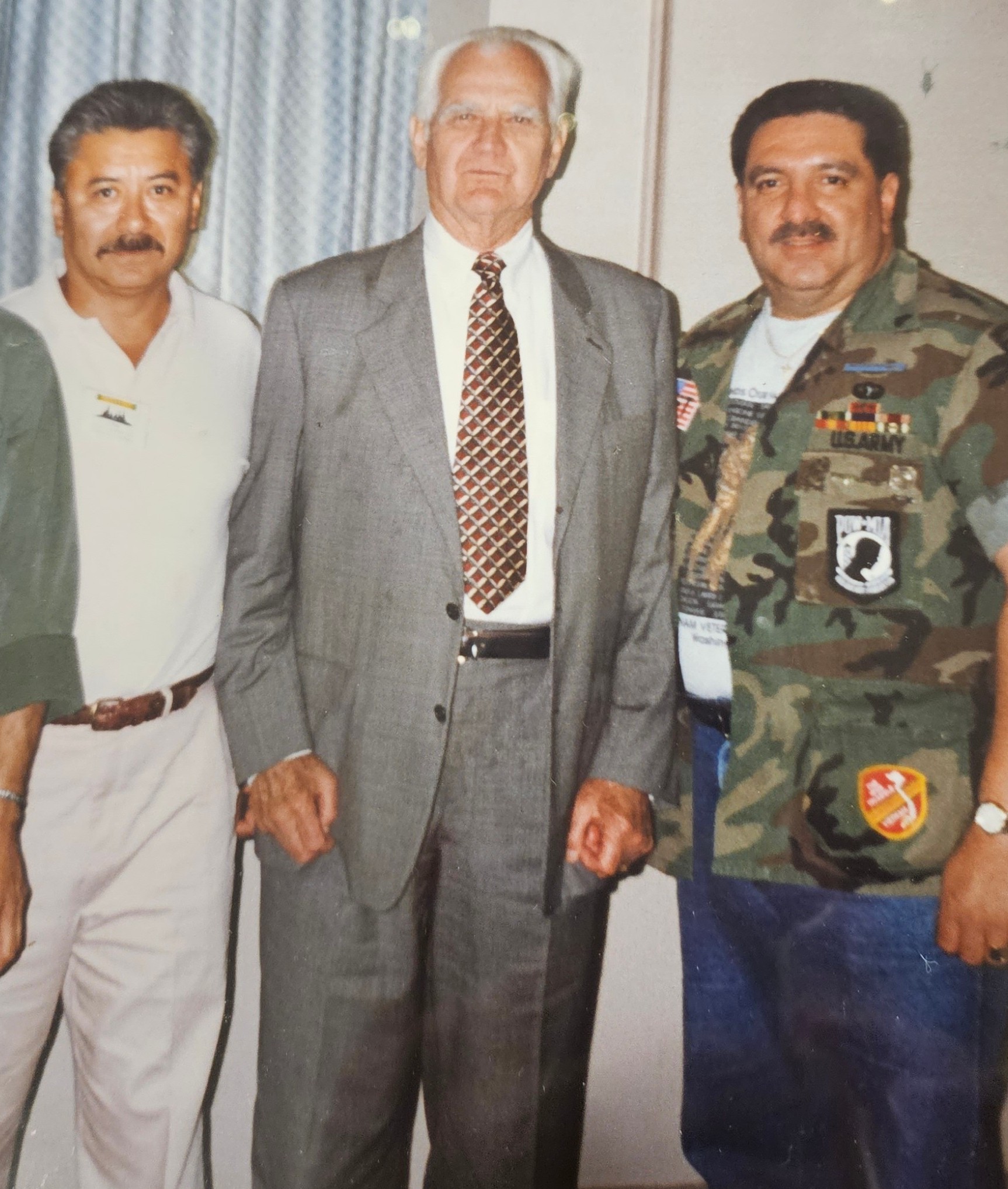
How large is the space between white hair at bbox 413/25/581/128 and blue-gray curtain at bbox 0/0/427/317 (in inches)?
6.7

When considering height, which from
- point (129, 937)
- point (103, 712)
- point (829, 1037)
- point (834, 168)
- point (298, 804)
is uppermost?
point (834, 168)

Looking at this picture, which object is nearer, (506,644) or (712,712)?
(506,644)

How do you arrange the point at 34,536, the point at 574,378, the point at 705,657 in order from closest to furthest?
the point at 34,536
the point at 574,378
the point at 705,657

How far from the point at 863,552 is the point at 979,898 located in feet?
1.78

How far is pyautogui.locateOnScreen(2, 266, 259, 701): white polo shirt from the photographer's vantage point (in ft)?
4.72

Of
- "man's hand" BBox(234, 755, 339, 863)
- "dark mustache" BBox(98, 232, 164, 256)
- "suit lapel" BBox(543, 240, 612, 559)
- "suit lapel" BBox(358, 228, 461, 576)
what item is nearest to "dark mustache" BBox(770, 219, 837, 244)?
"suit lapel" BBox(543, 240, 612, 559)

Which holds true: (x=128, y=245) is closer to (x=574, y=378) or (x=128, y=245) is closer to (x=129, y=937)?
(x=574, y=378)

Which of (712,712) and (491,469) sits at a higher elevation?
(491,469)

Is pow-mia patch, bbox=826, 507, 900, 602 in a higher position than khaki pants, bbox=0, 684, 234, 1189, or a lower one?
higher

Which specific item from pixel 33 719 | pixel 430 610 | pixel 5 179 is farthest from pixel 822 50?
pixel 33 719

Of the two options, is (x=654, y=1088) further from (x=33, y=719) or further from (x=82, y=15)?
(x=82, y=15)

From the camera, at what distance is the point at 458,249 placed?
5.00ft

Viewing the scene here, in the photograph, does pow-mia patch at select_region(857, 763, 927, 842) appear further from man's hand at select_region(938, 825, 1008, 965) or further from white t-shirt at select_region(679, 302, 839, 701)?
white t-shirt at select_region(679, 302, 839, 701)

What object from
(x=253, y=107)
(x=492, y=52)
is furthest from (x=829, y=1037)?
(x=253, y=107)
